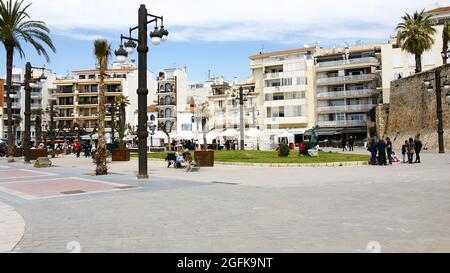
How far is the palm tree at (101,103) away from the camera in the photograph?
17391 millimetres

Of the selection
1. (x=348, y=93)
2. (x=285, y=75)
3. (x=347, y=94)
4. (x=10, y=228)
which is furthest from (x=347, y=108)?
(x=10, y=228)

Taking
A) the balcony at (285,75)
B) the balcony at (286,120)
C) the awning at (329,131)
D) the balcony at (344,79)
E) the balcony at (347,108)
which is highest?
the balcony at (285,75)

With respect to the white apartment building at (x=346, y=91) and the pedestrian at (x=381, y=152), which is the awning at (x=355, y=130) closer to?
the white apartment building at (x=346, y=91)

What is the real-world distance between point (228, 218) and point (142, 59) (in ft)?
32.8

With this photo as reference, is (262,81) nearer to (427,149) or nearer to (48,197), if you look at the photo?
(427,149)

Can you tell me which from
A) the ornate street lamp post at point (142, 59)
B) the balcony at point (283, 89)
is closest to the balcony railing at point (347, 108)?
the balcony at point (283, 89)

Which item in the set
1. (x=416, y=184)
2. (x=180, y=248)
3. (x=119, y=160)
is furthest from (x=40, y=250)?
(x=119, y=160)

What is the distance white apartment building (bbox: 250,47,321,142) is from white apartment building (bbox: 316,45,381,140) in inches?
79.1

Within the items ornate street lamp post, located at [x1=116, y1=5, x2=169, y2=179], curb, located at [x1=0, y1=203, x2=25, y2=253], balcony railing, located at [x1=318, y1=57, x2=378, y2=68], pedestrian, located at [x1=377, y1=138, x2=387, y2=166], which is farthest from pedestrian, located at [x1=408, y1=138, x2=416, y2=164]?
balcony railing, located at [x1=318, y1=57, x2=378, y2=68]

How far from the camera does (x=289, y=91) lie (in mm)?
76938

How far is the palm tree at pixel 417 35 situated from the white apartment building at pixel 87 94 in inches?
2430

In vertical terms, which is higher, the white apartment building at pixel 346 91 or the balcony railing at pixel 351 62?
the balcony railing at pixel 351 62

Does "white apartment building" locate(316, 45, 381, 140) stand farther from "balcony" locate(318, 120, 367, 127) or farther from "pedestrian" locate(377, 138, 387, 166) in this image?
"pedestrian" locate(377, 138, 387, 166)

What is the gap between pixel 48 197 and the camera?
421 inches
